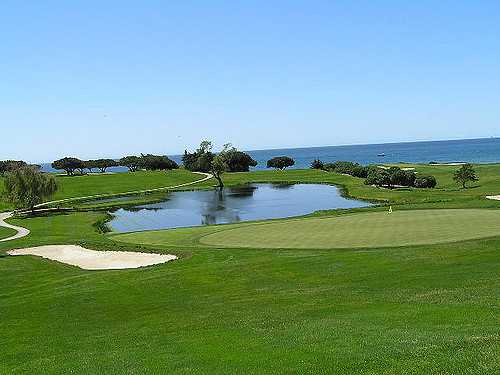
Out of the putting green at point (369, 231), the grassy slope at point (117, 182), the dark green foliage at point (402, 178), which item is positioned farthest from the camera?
the grassy slope at point (117, 182)

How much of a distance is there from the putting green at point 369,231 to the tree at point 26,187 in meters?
47.5

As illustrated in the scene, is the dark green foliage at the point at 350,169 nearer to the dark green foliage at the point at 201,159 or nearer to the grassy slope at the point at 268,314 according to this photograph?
the dark green foliage at the point at 201,159

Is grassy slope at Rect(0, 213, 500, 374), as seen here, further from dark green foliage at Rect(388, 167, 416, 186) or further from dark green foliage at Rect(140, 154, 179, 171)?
dark green foliage at Rect(140, 154, 179, 171)

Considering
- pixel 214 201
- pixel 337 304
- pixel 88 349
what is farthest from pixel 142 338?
pixel 214 201

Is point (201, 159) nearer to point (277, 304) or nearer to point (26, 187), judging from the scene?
point (26, 187)

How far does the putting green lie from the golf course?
5.8 inches

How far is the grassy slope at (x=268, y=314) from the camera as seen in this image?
1327cm

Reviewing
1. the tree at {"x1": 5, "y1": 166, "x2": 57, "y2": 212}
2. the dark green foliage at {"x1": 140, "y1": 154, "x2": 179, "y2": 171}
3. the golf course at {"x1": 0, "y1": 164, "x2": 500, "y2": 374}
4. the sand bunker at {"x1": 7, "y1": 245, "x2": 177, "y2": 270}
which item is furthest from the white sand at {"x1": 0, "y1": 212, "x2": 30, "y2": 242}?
the dark green foliage at {"x1": 140, "y1": 154, "x2": 179, "y2": 171}

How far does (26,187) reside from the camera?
81438mm

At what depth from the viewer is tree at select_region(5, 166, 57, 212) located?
8081 centimetres

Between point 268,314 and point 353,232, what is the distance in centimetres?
1911

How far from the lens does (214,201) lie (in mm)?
93438

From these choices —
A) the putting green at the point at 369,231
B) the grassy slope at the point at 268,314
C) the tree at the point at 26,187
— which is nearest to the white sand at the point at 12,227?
the tree at the point at 26,187

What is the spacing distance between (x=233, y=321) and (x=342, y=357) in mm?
6093
